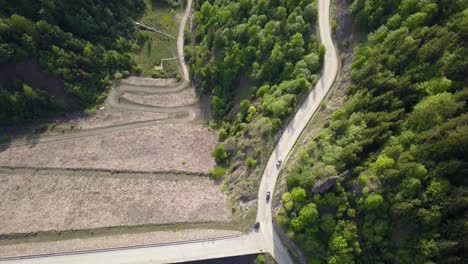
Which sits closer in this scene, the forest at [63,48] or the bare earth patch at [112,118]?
the forest at [63,48]

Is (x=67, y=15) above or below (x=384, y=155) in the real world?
above

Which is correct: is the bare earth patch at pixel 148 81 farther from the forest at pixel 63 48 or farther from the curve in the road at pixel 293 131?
the curve in the road at pixel 293 131

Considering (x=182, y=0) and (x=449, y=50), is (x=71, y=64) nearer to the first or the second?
(x=182, y=0)

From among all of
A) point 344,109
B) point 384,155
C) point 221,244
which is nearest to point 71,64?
point 221,244

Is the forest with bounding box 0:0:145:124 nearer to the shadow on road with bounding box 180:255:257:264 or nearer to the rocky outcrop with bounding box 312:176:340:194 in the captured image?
the shadow on road with bounding box 180:255:257:264

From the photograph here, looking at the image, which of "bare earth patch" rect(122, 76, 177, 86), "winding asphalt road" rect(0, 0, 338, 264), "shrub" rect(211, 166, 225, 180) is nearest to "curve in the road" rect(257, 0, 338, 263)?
"winding asphalt road" rect(0, 0, 338, 264)

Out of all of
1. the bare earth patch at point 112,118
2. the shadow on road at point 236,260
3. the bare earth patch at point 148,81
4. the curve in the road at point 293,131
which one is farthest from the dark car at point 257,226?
the bare earth patch at point 148,81

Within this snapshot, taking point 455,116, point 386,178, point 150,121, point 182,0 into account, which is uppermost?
point 182,0

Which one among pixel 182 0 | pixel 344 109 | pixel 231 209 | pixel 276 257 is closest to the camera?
pixel 276 257
